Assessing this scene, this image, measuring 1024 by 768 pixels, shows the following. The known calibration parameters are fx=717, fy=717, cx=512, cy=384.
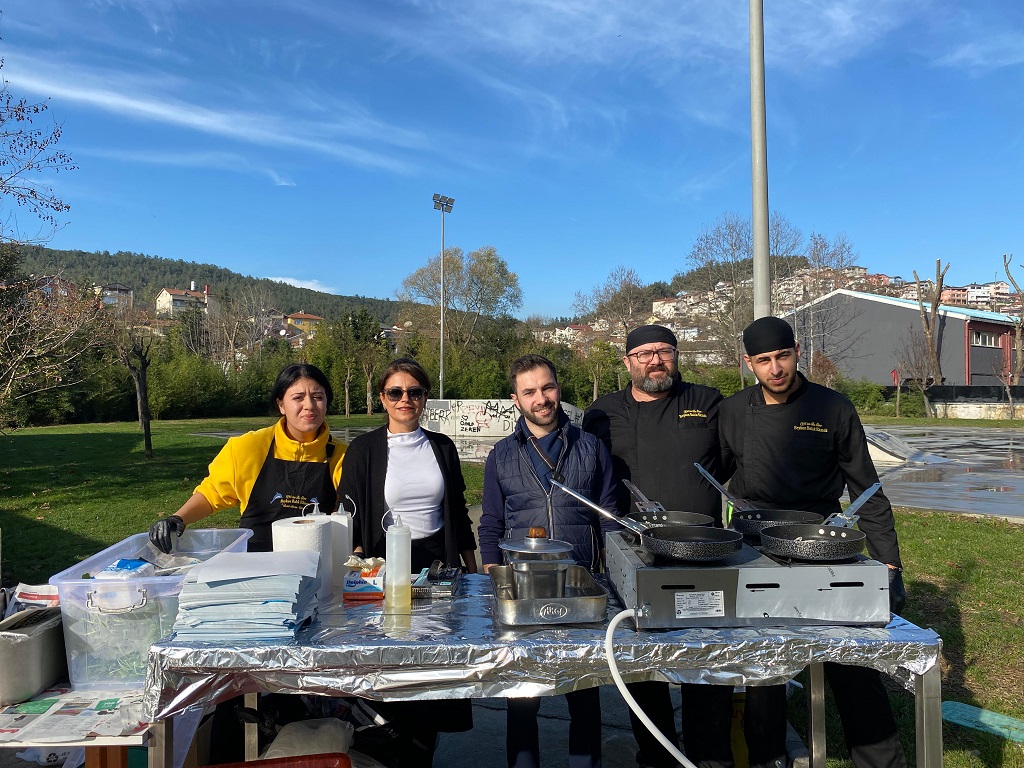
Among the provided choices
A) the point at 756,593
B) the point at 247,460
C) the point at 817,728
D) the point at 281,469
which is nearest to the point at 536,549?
the point at 756,593

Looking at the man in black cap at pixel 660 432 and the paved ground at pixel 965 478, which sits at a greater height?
the man in black cap at pixel 660 432

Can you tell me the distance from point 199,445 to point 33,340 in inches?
399

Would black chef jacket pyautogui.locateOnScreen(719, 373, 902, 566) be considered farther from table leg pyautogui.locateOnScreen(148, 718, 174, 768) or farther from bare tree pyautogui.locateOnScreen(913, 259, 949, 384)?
bare tree pyautogui.locateOnScreen(913, 259, 949, 384)

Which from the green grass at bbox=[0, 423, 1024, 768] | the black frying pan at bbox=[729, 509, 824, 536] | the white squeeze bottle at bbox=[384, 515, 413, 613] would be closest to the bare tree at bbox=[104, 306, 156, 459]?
the green grass at bbox=[0, 423, 1024, 768]

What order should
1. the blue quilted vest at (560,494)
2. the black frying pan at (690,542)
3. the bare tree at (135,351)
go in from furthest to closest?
the bare tree at (135,351), the blue quilted vest at (560,494), the black frying pan at (690,542)

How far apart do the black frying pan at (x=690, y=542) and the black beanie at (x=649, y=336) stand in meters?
1.24

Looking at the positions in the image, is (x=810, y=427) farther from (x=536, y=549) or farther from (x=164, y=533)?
(x=164, y=533)

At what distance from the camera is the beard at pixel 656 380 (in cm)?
338

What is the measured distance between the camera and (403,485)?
130 inches

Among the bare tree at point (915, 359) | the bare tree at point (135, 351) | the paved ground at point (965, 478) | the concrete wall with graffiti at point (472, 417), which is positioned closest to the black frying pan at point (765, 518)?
the paved ground at point (965, 478)

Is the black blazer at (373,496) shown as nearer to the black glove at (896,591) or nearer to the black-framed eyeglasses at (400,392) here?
the black-framed eyeglasses at (400,392)

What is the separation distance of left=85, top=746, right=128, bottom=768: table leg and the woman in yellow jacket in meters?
1.13

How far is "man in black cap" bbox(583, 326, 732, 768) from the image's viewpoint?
3.29 metres

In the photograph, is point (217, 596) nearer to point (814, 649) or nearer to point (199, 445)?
point (814, 649)
